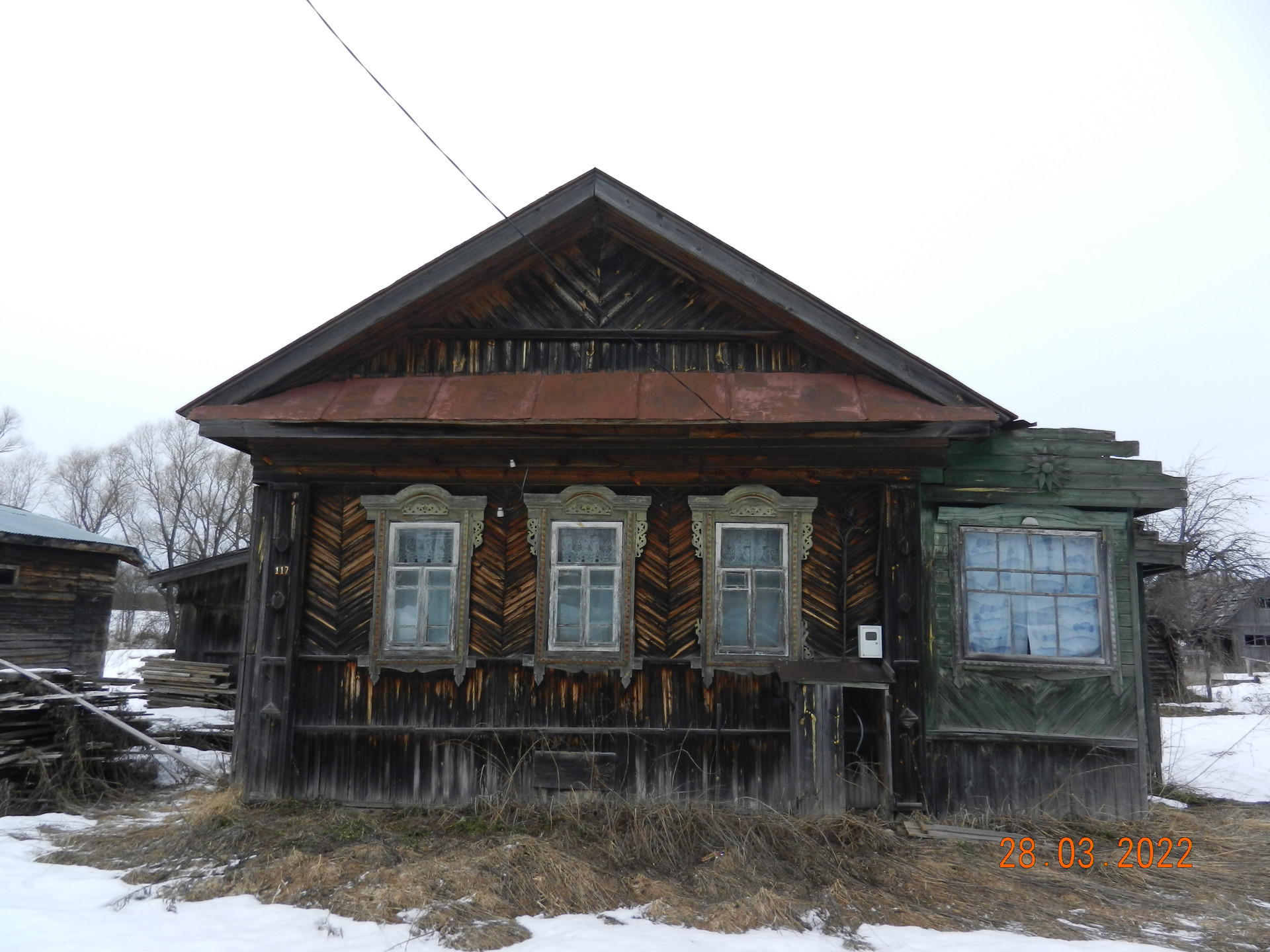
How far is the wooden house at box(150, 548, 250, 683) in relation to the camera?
52.7 ft

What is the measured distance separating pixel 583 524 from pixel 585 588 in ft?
1.94

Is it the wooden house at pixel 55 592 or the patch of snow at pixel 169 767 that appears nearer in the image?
the patch of snow at pixel 169 767

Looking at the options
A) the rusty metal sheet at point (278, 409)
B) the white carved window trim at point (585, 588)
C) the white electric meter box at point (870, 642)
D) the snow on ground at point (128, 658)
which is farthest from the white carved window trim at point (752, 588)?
the snow on ground at point (128, 658)

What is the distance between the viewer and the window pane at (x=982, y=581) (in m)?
7.38

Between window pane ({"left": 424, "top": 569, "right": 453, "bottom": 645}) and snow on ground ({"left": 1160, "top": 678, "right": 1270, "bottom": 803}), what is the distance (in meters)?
8.38

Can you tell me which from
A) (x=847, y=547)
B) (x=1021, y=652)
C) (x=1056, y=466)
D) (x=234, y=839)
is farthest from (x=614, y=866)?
(x=1056, y=466)

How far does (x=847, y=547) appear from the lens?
23.9 feet

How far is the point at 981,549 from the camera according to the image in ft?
24.4

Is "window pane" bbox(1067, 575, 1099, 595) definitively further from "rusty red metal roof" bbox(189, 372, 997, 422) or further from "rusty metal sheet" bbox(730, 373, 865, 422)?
"rusty metal sheet" bbox(730, 373, 865, 422)

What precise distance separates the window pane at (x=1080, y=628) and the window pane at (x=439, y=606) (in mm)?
5617

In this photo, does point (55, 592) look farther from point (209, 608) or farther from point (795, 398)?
point (795, 398)

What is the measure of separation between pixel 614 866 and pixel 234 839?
2895mm

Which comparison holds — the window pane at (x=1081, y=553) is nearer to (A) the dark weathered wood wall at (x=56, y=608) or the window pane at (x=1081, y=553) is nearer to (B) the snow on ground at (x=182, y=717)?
(B) the snow on ground at (x=182, y=717)

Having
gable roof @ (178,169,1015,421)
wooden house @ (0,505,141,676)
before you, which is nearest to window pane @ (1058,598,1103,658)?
gable roof @ (178,169,1015,421)
